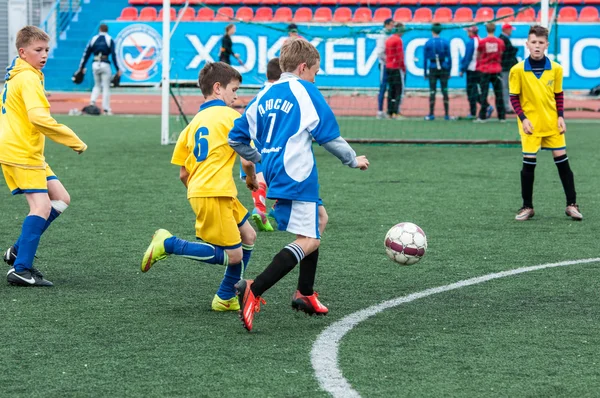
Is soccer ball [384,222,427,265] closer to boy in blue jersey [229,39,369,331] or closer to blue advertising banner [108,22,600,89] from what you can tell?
boy in blue jersey [229,39,369,331]

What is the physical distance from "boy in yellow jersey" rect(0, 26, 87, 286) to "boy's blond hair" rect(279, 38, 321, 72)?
157 centimetres

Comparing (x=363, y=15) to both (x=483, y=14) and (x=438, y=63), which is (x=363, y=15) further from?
(x=438, y=63)

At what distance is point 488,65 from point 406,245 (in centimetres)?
1494

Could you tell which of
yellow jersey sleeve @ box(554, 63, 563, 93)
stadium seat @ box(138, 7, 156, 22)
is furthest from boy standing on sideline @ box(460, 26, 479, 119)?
yellow jersey sleeve @ box(554, 63, 563, 93)

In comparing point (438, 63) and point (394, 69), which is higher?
point (438, 63)

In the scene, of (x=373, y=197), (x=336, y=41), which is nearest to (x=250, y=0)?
(x=336, y=41)

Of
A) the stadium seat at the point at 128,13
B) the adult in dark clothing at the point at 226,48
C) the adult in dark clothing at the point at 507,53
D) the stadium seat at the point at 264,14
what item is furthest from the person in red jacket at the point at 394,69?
the stadium seat at the point at 128,13

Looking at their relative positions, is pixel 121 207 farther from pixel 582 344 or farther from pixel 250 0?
pixel 250 0

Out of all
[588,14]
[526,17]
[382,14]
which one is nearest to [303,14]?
[382,14]

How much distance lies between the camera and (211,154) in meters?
5.34

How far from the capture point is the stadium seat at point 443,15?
26531mm

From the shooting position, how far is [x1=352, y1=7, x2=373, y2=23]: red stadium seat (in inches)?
1076

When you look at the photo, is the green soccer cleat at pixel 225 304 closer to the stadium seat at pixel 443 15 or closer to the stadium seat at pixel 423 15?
the stadium seat at pixel 443 15

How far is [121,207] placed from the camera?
938 centimetres
